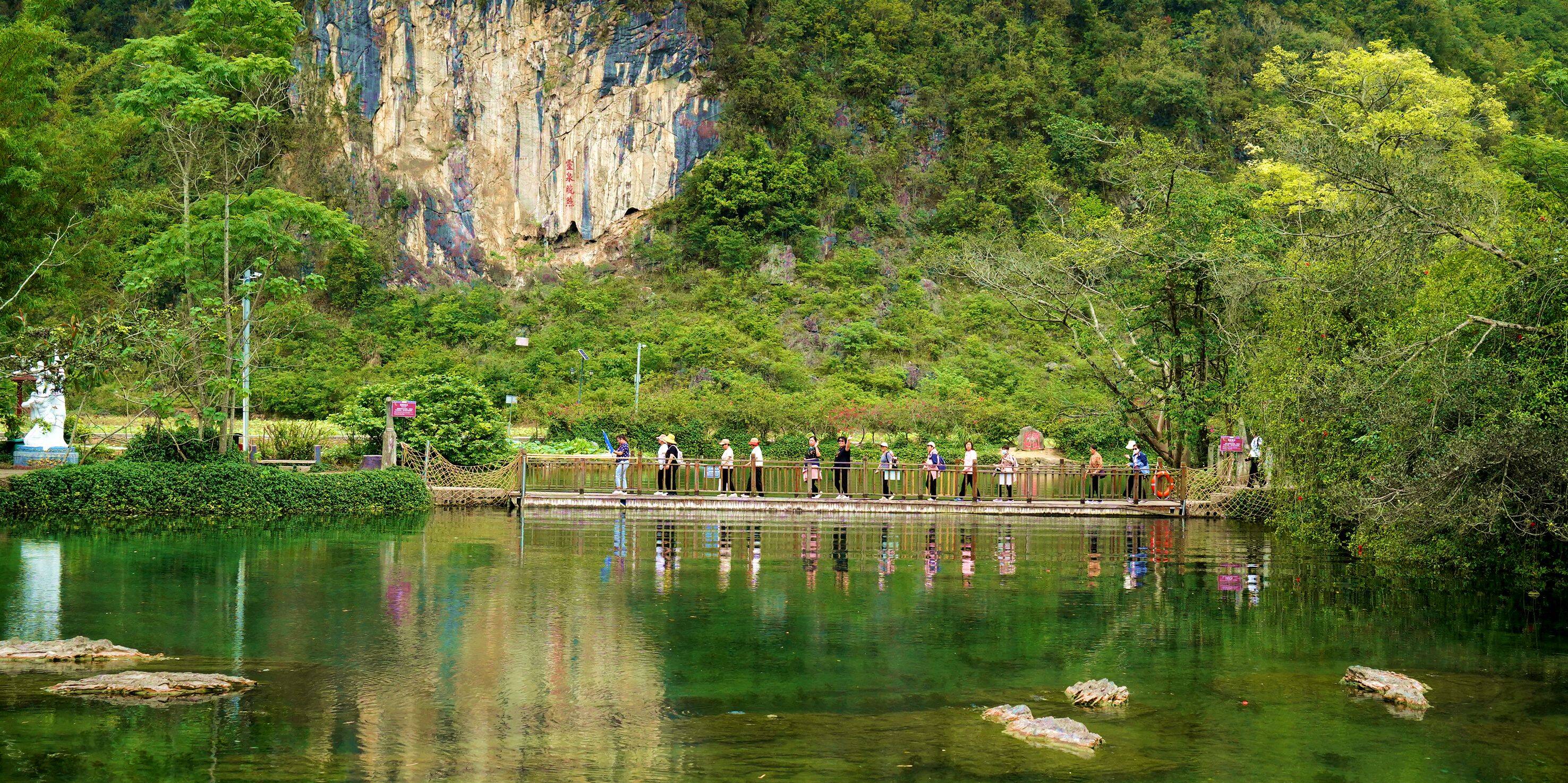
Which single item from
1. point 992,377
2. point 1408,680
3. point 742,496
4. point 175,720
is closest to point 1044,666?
point 1408,680

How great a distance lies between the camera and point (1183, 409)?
3111cm

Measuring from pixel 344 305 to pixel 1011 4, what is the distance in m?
39.8

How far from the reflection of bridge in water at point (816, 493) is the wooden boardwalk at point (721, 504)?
22 mm

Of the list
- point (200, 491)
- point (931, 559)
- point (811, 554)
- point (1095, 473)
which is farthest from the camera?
point (1095, 473)

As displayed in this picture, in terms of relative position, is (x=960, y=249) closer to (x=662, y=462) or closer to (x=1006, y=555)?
(x=662, y=462)

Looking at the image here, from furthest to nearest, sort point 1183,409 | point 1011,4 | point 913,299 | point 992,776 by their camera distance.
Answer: point 1011,4, point 913,299, point 1183,409, point 992,776

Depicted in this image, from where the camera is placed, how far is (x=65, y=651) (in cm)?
1152

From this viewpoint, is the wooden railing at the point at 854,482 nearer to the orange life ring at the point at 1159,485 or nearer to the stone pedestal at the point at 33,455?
the orange life ring at the point at 1159,485

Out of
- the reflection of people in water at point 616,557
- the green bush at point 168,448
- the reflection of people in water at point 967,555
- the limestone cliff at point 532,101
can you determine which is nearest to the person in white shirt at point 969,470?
the reflection of people in water at point 967,555

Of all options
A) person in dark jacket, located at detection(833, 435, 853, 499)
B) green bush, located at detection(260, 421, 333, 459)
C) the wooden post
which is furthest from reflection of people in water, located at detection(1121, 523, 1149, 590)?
green bush, located at detection(260, 421, 333, 459)

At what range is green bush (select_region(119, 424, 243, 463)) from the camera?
24297mm

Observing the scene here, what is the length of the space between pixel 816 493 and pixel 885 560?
8679 millimetres

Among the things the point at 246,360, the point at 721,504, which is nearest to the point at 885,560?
the point at 721,504

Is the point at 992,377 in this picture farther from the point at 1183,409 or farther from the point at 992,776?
the point at 992,776
